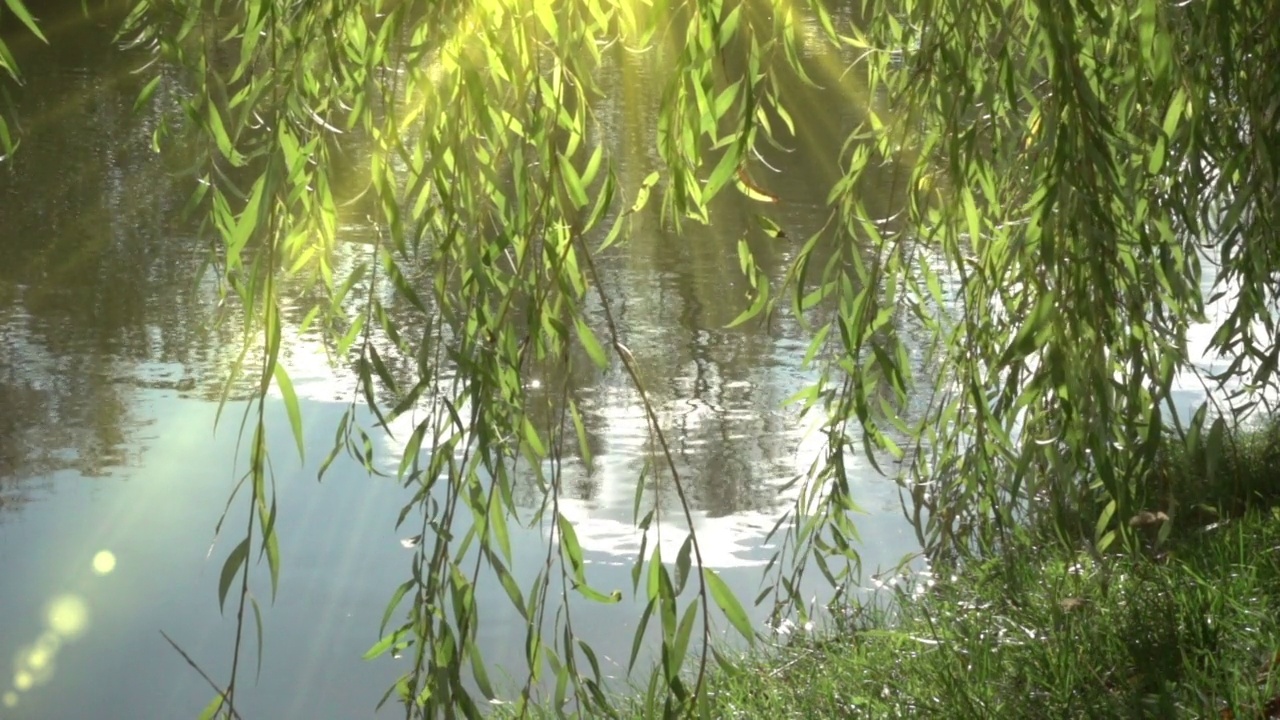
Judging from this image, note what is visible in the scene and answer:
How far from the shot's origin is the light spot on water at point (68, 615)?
10.7ft

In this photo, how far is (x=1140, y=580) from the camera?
7.73ft

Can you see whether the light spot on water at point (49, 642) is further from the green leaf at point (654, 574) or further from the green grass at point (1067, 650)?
the green leaf at point (654, 574)

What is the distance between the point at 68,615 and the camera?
3330mm

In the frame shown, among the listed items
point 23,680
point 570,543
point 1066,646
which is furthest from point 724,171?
point 23,680

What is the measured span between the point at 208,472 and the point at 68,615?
90 centimetres

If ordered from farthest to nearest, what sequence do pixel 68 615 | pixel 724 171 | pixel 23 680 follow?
1. pixel 68 615
2. pixel 23 680
3. pixel 724 171

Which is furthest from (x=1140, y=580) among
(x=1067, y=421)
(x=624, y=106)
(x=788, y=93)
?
(x=788, y=93)

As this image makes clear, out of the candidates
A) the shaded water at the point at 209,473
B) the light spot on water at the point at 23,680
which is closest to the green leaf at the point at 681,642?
the shaded water at the point at 209,473

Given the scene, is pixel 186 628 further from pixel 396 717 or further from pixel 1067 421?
pixel 1067 421

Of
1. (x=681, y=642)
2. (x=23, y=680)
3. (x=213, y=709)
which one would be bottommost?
(x=23, y=680)

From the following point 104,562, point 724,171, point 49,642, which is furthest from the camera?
point 104,562

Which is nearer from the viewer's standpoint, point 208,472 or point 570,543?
point 570,543

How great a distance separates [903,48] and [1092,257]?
85cm

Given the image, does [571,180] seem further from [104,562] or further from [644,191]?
[104,562]
